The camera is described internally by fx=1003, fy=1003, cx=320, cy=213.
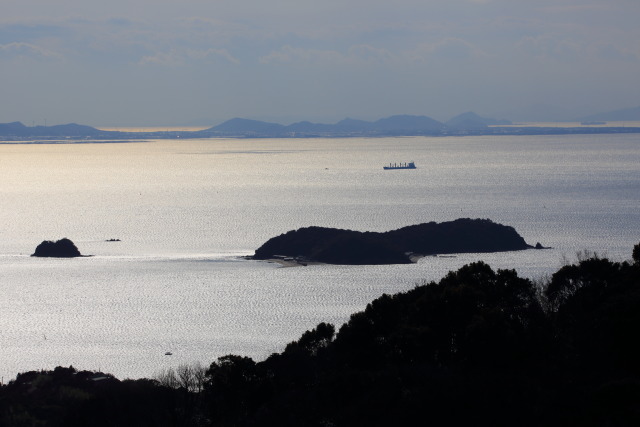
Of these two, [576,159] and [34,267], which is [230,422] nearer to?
[34,267]

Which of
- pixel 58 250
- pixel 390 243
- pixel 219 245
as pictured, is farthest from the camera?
pixel 219 245

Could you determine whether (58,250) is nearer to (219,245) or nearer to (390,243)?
(219,245)

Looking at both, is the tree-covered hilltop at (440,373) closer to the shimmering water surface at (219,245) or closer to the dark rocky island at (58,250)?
the shimmering water surface at (219,245)

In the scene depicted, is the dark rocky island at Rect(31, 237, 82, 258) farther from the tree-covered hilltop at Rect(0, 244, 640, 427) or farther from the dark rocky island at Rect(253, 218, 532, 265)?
the tree-covered hilltop at Rect(0, 244, 640, 427)

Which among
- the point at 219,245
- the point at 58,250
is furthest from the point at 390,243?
the point at 58,250

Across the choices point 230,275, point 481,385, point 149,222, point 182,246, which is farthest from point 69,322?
point 149,222

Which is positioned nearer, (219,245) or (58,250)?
(58,250)

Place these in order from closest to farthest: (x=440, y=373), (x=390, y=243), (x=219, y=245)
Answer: (x=440, y=373) < (x=390, y=243) < (x=219, y=245)
